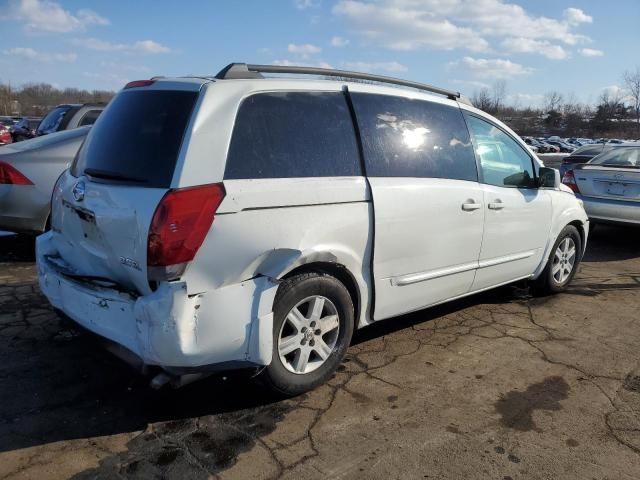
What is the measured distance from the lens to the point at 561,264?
545cm

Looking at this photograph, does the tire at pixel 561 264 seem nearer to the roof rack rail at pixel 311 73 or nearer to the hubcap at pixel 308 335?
the roof rack rail at pixel 311 73

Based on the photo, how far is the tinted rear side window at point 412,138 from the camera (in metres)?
3.56

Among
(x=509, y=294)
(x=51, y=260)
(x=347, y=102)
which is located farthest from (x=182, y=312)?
(x=509, y=294)

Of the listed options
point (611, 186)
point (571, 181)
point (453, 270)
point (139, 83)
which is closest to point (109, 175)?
point (139, 83)

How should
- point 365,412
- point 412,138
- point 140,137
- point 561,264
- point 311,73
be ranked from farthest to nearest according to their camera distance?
point 561,264 → point 412,138 → point 311,73 → point 365,412 → point 140,137

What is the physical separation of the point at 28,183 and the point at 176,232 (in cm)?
396

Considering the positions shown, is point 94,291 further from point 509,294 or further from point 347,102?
point 509,294

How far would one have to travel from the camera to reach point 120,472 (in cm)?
254

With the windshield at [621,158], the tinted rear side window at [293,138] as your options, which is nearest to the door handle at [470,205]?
the tinted rear side window at [293,138]

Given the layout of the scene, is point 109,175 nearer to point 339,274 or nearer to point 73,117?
point 339,274

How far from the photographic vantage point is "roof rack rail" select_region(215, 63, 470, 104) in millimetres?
3137

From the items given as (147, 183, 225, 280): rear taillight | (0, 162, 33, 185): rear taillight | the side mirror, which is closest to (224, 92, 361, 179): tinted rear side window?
(147, 183, 225, 280): rear taillight

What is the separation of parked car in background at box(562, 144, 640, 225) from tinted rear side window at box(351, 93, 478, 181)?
4.61m

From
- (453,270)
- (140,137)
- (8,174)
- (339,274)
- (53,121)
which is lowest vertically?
(453,270)
